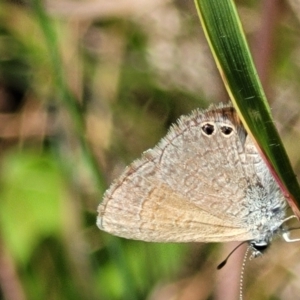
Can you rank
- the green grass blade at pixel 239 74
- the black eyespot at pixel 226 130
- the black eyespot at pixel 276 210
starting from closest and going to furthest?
1. the green grass blade at pixel 239 74
2. the black eyespot at pixel 226 130
3. the black eyespot at pixel 276 210

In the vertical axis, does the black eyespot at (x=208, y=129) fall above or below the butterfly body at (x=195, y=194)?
above

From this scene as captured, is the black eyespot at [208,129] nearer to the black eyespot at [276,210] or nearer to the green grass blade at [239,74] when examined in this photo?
the black eyespot at [276,210]

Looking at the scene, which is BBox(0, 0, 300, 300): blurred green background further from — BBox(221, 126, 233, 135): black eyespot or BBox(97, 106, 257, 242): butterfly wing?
BBox(221, 126, 233, 135): black eyespot

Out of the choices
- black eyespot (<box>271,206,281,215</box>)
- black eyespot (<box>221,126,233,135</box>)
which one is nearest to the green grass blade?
black eyespot (<box>221,126,233,135</box>)

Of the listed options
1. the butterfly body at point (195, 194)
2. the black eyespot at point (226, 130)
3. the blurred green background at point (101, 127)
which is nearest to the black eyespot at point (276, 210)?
the butterfly body at point (195, 194)

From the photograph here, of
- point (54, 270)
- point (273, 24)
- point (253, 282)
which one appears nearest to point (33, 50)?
point (54, 270)

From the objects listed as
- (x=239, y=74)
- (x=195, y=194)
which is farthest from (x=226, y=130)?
(x=239, y=74)

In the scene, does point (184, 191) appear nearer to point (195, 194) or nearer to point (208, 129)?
point (195, 194)
